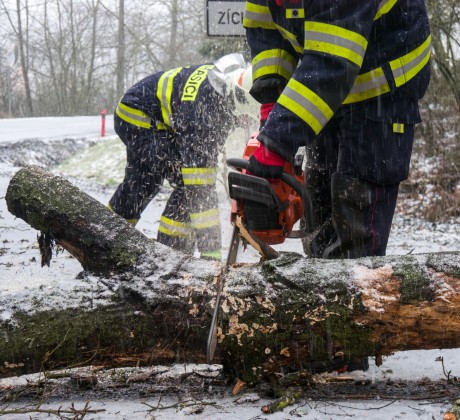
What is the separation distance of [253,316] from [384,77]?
110 centimetres

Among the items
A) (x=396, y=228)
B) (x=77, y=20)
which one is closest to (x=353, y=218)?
(x=396, y=228)

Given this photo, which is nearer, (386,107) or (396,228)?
(386,107)

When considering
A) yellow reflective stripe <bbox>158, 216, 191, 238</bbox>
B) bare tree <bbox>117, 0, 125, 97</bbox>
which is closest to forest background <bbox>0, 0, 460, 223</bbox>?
bare tree <bbox>117, 0, 125, 97</bbox>

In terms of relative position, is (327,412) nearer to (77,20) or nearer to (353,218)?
(353,218)

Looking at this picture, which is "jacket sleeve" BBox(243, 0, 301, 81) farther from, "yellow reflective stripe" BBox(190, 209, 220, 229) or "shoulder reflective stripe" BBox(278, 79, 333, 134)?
"yellow reflective stripe" BBox(190, 209, 220, 229)

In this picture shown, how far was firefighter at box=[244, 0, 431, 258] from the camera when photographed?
200cm

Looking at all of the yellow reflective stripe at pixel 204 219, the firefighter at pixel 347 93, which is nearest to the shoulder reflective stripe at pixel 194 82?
the yellow reflective stripe at pixel 204 219

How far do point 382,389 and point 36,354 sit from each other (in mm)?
1197

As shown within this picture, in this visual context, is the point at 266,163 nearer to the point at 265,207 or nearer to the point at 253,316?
the point at 265,207

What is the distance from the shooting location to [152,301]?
1.85 meters

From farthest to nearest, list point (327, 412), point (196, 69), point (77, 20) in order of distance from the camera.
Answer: point (77, 20)
point (196, 69)
point (327, 412)

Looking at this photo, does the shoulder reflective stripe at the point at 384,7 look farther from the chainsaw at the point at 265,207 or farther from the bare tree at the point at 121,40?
the bare tree at the point at 121,40

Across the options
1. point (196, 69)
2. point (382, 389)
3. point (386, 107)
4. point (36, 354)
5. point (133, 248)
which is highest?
point (196, 69)

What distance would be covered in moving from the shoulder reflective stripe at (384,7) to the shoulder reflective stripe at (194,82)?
1.79 meters
